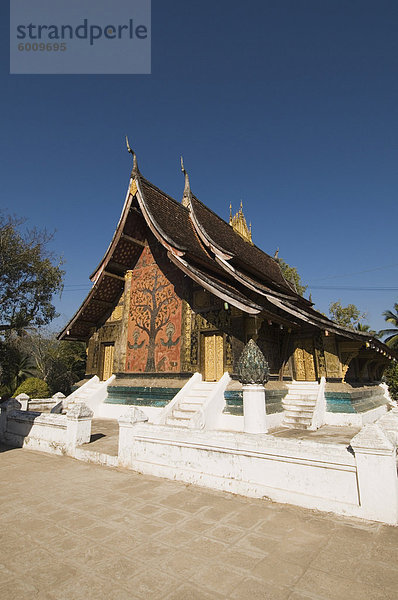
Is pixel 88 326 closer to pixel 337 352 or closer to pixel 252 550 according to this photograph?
pixel 337 352

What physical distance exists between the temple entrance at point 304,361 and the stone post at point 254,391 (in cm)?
441

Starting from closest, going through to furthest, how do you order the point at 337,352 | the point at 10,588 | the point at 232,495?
the point at 10,588, the point at 232,495, the point at 337,352

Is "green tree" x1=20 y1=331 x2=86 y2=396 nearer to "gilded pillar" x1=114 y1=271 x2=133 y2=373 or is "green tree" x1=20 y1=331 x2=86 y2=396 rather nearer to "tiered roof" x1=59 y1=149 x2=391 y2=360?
"tiered roof" x1=59 y1=149 x2=391 y2=360

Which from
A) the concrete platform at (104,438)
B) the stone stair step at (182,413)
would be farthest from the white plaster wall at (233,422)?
the concrete platform at (104,438)

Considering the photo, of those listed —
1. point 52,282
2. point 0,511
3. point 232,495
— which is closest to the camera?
point 0,511

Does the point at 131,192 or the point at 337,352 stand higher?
the point at 131,192

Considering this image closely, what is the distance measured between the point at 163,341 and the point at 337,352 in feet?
18.9

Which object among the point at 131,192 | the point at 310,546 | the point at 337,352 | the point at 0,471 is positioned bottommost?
the point at 0,471

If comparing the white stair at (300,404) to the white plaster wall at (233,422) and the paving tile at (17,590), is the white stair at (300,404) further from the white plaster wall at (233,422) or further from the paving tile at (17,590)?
the paving tile at (17,590)

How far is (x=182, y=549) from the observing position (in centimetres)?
292

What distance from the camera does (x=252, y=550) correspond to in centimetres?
291

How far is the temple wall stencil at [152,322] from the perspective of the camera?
10.8m

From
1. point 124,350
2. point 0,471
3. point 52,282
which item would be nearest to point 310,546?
point 0,471

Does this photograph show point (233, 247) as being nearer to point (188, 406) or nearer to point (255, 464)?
point (188, 406)
